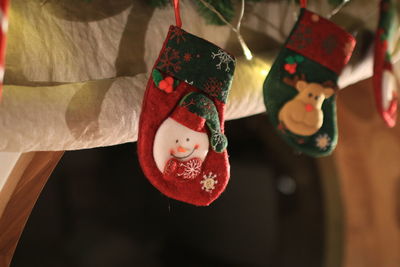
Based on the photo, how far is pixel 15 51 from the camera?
0.77 m

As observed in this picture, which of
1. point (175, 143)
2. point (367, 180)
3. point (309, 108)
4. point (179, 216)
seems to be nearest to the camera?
point (175, 143)

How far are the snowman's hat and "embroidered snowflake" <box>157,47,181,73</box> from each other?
5 cm

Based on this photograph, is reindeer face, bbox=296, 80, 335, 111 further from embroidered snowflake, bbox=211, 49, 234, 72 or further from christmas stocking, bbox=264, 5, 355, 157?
embroidered snowflake, bbox=211, 49, 234, 72

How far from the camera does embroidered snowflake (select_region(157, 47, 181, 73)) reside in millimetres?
768

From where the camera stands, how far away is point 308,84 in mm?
881

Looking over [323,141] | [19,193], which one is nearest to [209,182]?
[323,141]

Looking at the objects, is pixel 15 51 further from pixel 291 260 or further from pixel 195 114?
pixel 291 260

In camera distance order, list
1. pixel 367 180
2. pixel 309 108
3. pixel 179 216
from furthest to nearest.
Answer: pixel 367 180, pixel 179 216, pixel 309 108

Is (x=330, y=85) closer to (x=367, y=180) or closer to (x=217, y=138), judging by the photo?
(x=217, y=138)

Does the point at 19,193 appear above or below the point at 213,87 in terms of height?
below

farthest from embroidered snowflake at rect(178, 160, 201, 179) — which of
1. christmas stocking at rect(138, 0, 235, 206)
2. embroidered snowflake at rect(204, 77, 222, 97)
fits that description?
embroidered snowflake at rect(204, 77, 222, 97)

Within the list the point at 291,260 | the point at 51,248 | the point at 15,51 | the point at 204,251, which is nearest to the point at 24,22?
the point at 15,51

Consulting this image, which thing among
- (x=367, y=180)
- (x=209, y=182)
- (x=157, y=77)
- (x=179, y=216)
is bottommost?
(x=179, y=216)

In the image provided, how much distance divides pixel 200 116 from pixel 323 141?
0.28 m
